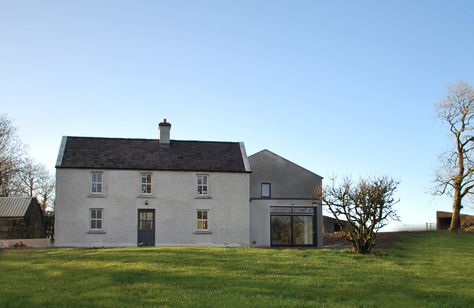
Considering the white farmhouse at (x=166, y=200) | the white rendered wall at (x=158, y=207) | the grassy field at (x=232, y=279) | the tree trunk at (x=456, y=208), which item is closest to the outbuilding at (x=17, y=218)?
the white farmhouse at (x=166, y=200)

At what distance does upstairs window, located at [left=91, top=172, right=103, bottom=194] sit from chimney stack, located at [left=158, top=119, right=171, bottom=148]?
202 inches

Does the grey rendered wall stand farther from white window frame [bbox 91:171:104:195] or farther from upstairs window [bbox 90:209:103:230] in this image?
upstairs window [bbox 90:209:103:230]

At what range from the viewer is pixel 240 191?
38312mm

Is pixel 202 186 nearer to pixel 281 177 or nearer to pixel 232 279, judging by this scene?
pixel 281 177

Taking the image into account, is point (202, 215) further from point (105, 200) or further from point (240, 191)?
point (105, 200)

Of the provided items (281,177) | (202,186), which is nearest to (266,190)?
(281,177)

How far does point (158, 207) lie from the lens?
37156mm

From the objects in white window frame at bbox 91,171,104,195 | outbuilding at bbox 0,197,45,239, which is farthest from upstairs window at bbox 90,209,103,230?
outbuilding at bbox 0,197,45,239

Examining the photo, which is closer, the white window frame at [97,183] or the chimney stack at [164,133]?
the white window frame at [97,183]

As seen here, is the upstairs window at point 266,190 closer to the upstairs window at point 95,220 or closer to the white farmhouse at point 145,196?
the white farmhouse at point 145,196

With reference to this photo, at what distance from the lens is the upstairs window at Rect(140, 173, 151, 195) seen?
37.3m

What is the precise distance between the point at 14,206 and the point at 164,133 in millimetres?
19291

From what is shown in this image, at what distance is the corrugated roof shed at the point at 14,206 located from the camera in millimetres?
49688

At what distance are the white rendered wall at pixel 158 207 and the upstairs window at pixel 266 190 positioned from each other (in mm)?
2815
